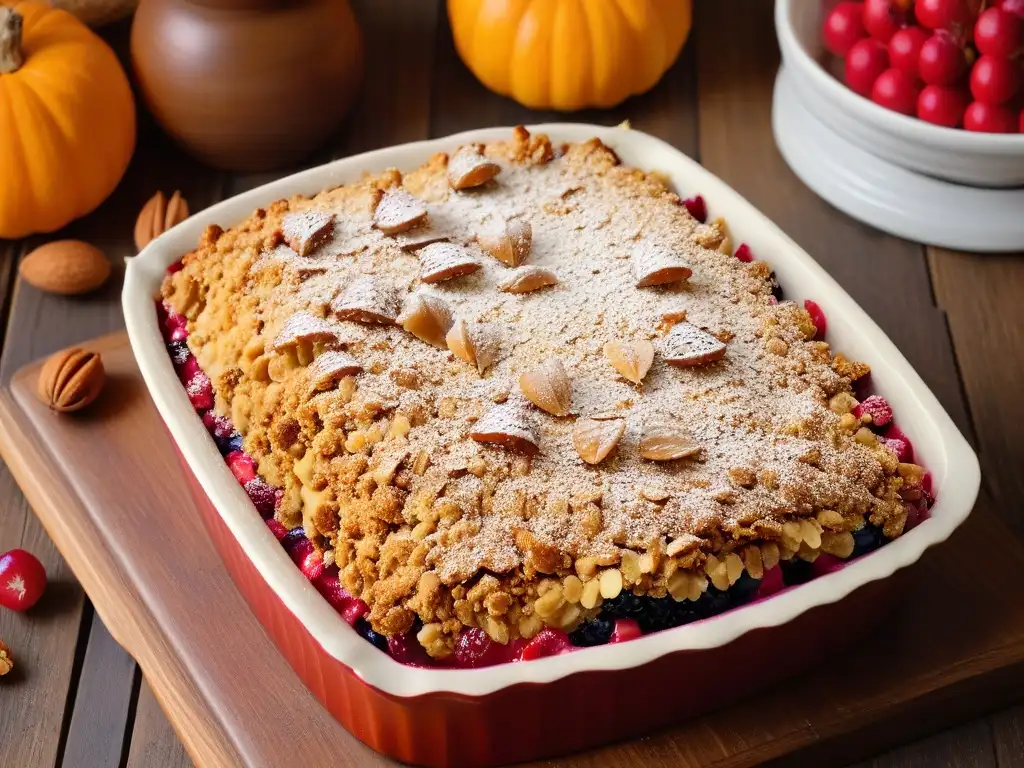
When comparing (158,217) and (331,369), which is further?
(158,217)

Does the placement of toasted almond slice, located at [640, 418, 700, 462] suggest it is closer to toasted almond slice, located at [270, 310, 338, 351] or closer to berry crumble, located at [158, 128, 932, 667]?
berry crumble, located at [158, 128, 932, 667]

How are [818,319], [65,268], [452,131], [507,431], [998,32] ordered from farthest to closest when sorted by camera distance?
[452,131] → [65,268] → [998,32] → [818,319] → [507,431]

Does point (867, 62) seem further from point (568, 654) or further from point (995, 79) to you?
point (568, 654)

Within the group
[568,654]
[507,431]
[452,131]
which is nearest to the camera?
[568,654]

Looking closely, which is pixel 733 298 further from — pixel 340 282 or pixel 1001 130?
pixel 1001 130

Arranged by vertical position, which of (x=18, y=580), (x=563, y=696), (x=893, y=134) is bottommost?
(x=18, y=580)

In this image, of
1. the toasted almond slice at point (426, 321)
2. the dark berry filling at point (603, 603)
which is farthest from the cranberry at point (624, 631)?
the toasted almond slice at point (426, 321)

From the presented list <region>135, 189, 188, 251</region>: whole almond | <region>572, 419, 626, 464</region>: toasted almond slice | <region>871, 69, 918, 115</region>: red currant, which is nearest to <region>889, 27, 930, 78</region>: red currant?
<region>871, 69, 918, 115</region>: red currant

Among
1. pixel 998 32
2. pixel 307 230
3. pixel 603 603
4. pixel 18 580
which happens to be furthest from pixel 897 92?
pixel 18 580
